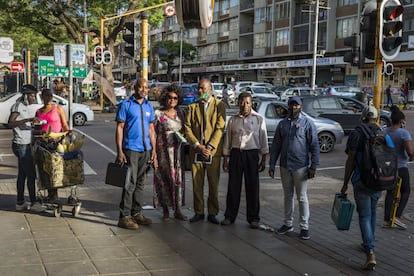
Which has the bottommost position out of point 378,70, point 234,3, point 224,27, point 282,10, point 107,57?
point 378,70

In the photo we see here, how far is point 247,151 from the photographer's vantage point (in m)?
6.67

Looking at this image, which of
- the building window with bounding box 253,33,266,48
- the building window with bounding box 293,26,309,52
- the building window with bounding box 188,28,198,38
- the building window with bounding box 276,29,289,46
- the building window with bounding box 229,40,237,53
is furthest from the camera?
the building window with bounding box 188,28,198,38

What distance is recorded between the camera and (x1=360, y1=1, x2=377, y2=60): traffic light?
888 centimetres

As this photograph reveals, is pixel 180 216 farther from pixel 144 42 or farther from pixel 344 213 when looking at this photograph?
pixel 144 42

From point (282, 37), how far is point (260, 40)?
527cm

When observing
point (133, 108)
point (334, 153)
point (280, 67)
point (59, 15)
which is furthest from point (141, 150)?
point (280, 67)

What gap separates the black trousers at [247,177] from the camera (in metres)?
6.69

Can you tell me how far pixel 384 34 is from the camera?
8.59m

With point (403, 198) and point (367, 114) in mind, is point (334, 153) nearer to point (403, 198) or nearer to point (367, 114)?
point (403, 198)

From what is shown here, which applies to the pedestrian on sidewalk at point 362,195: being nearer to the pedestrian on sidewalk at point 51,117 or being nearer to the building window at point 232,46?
the pedestrian on sidewalk at point 51,117

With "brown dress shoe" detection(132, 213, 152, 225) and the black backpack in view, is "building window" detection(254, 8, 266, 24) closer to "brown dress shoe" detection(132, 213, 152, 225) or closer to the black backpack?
"brown dress shoe" detection(132, 213, 152, 225)

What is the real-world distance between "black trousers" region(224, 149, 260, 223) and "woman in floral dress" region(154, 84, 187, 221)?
67 centimetres

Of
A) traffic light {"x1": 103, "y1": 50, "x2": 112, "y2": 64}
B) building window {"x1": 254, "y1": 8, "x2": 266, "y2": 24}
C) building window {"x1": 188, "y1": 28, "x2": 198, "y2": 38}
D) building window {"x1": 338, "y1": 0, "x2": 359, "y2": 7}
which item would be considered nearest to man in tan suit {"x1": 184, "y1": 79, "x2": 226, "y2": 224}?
traffic light {"x1": 103, "y1": 50, "x2": 112, "y2": 64}

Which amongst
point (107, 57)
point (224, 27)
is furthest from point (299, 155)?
point (224, 27)
